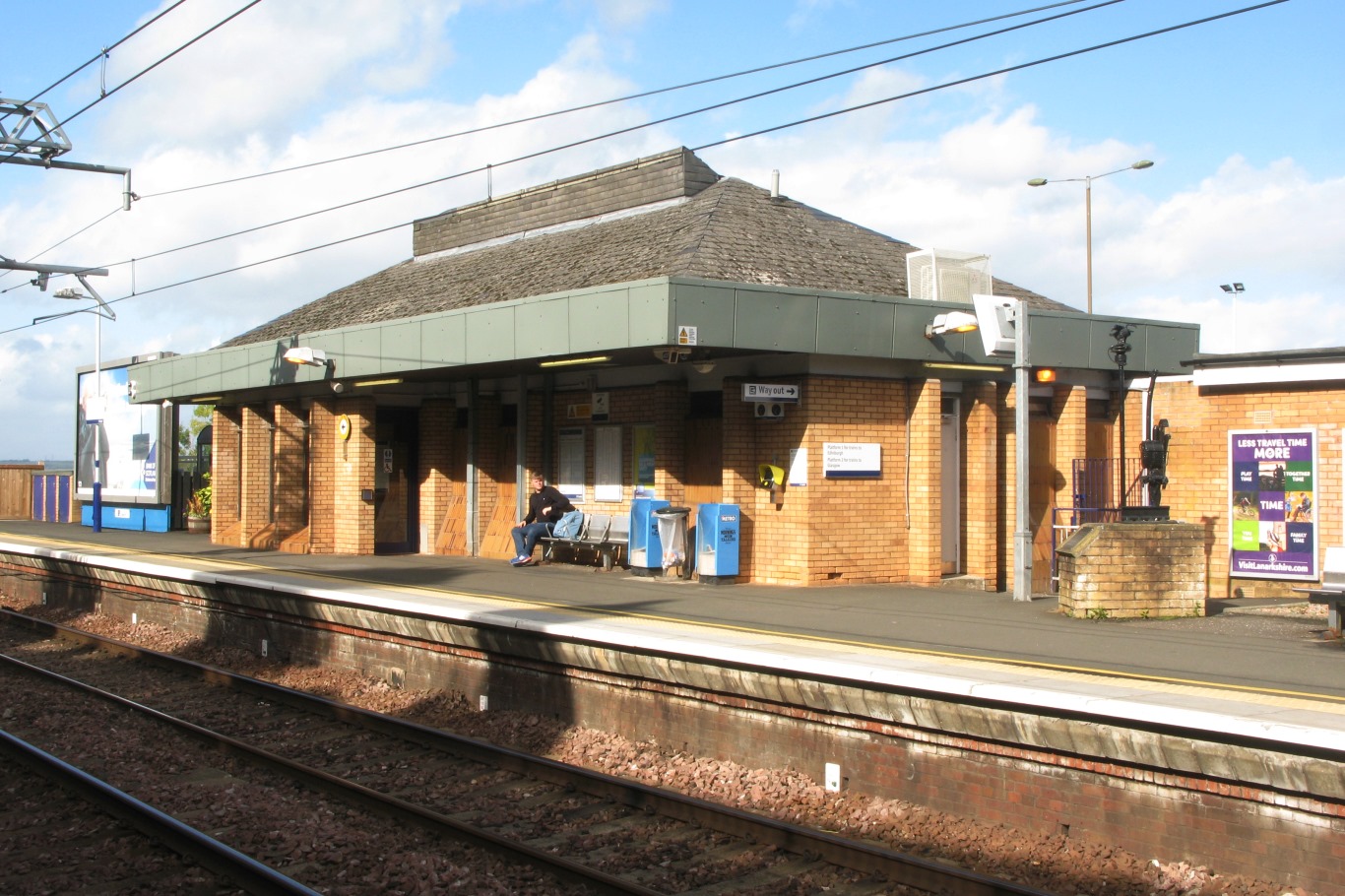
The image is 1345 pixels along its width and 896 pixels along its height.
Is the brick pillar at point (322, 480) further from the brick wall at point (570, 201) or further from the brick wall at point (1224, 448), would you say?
the brick wall at point (1224, 448)

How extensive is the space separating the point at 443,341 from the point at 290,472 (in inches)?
341

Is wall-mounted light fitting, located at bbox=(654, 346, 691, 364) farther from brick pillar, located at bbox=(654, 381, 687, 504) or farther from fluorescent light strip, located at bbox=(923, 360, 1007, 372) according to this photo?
fluorescent light strip, located at bbox=(923, 360, 1007, 372)

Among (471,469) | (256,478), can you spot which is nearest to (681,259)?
(471,469)

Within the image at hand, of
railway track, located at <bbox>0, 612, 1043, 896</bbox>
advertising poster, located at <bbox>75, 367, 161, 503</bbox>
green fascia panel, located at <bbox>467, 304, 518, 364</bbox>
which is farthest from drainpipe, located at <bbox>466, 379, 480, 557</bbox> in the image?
advertising poster, located at <bbox>75, 367, 161, 503</bbox>

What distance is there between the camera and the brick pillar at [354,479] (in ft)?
67.4

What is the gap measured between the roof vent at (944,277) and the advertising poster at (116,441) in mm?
21156

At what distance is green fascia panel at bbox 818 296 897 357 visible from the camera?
46.9 ft

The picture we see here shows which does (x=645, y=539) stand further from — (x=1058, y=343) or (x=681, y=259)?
(x=1058, y=343)

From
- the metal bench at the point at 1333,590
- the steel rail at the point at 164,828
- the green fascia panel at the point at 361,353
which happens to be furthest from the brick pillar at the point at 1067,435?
the steel rail at the point at 164,828

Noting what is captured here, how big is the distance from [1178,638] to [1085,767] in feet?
13.5

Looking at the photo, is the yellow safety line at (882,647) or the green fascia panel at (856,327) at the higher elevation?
the green fascia panel at (856,327)

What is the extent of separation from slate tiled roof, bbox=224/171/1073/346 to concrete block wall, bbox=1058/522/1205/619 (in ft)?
16.7

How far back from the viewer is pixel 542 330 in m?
14.9

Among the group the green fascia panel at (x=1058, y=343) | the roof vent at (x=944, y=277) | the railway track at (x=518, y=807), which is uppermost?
the roof vent at (x=944, y=277)
